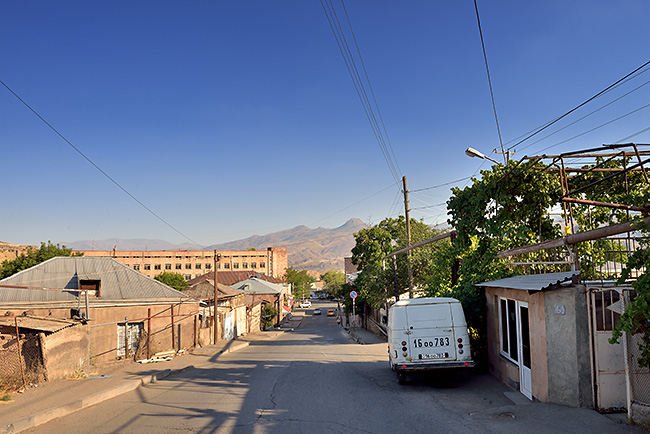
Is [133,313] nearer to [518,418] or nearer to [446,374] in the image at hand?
[446,374]

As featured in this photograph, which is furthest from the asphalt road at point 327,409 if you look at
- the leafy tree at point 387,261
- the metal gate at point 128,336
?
the leafy tree at point 387,261

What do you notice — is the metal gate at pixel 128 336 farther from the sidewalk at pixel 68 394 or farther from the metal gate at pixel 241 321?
the metal gate at pixel 241 321

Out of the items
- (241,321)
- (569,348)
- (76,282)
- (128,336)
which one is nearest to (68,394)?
(128,336)

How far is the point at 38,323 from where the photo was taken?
13.2m

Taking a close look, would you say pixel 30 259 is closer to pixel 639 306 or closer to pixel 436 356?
pixel 436 356

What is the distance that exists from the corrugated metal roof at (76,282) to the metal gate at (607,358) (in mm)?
17613

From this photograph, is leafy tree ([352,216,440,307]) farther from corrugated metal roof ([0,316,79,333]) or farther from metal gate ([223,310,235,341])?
corrugated metal roof ([0,316,79,333])

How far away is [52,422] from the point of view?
8.78m

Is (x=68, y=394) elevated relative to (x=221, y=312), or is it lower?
elevated

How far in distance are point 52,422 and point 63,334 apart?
588 centimetres

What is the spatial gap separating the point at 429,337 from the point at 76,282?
53.3 feet

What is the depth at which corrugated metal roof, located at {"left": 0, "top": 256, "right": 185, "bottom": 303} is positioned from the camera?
19422 millimetres

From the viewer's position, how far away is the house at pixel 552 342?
796 centimetres

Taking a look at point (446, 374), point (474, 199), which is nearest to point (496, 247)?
point (474, 199)
